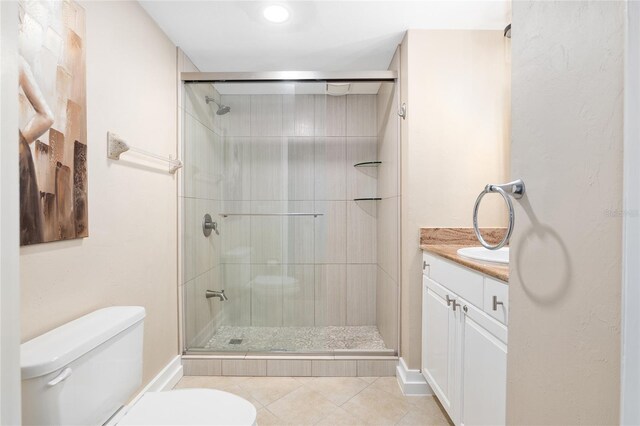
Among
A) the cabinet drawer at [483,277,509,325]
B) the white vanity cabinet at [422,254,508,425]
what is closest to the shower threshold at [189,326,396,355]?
the white vanity cabinet at [422,254,508,425]

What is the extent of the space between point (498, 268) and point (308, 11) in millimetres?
1603

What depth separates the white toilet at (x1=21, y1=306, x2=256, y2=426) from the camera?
828mm

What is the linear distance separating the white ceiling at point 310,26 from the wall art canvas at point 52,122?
0.70 m

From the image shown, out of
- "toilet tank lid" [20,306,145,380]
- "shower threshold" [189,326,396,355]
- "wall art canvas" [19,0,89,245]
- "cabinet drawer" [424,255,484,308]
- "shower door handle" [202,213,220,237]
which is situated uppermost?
"wall art canvas" [19,0,89,245]

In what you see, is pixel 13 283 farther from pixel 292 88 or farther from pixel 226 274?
pixel 292 88

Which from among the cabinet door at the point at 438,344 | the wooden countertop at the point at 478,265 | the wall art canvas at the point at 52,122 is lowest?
the cabinet door at the point at 438,344

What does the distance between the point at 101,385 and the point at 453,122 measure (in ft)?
6.90

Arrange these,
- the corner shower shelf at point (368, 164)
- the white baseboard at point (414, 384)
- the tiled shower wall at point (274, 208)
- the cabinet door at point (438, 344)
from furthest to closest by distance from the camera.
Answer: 1. the corner shower shelf at point (368, 164)
2. the tiled shower wall at point (274, 208)
3. the white baseboard at point (414, 384)
4. the cabinet door at point (438, 344)

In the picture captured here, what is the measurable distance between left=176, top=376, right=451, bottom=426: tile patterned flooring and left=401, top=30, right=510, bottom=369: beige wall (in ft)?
0.85

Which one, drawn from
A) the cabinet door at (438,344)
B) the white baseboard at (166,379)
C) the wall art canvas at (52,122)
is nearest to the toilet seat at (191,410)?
the white baseboard at (166,379)

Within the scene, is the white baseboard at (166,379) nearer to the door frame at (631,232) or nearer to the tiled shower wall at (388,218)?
the tiled shower wall at (388,218)

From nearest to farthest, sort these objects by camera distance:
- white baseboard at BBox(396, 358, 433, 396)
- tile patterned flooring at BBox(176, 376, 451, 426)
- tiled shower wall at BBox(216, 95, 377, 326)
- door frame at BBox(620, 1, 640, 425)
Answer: door frame at BBox(620, 1, 640, 425)
tile patterned flooring at BBox(176, 376, 451, 426)
white baseboard at BBox(396, 358, 433, 396)
tiled shower wall at BBox(216, 95, 377, 326)

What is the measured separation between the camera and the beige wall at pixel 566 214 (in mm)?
446

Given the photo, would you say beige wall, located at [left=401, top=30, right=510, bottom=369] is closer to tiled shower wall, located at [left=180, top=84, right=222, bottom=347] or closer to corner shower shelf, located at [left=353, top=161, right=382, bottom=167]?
corner shower shelf, located at [left=353, top=161, right=382, bottom=167]
